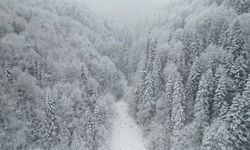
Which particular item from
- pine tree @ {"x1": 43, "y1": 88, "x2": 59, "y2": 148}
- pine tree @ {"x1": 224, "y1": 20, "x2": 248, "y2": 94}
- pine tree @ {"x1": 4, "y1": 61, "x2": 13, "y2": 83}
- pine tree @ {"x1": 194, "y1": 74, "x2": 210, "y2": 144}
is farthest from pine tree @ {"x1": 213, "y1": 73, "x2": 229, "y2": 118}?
pine tree @ {"x1": 4, "y1": 61, "x2": 13, "y2": 83}

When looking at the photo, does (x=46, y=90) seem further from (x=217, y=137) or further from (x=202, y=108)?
(x=217, y=137)

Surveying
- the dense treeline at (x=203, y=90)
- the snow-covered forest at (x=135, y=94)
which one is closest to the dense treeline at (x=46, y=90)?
the snow-covered forest at (x=135, y=94)

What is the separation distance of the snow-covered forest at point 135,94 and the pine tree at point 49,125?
0.18 meters

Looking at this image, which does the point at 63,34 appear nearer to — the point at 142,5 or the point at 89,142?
the point at 89,142

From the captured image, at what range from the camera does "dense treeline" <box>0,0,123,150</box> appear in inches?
1371

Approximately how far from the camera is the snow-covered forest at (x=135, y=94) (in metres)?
31.6

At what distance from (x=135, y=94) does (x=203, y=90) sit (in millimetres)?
21375

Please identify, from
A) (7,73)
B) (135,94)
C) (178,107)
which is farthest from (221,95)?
(7,73)

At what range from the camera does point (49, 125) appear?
3522cm

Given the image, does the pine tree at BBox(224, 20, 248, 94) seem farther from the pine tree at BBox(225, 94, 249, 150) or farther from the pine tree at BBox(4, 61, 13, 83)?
the pine tree at BBox(4, 61, 13, 83)

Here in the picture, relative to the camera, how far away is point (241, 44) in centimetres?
3512

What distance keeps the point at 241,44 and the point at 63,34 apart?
5707 centimetres

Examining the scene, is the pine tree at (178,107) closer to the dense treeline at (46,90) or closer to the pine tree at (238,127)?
the pine tree at (238,127)

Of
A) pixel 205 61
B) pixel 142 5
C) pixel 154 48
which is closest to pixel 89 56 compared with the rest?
pixel 154 48
